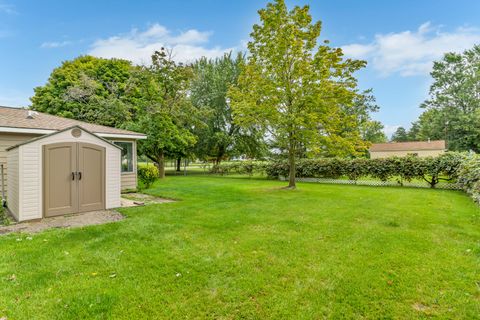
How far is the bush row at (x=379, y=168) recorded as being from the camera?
428 inches

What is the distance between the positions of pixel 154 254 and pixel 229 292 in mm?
1564

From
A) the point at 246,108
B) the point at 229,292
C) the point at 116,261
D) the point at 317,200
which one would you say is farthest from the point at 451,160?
the point at 116,261

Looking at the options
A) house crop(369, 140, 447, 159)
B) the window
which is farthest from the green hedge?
house crop(369, 140, 447, 159)

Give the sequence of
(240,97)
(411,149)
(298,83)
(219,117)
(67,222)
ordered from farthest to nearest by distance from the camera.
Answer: (411,149)
(219,117)
(240,97)
(298,83)
(67,222)

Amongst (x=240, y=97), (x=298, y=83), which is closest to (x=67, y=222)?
(x=240, y=97)

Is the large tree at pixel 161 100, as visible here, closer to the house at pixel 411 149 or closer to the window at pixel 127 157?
the window at pixel 127 157

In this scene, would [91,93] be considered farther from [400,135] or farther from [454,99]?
[400,135]

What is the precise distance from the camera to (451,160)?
1061 cm

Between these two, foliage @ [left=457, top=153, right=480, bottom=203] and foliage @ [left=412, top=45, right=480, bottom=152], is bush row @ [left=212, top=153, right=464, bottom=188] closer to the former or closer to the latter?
foliage @ [left=457, top=153, right=480, bottom=203]

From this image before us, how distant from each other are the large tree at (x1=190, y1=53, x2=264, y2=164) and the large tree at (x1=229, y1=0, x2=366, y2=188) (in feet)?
34.5

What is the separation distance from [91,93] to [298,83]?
14613 millimetres

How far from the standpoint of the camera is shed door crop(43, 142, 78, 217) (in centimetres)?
578

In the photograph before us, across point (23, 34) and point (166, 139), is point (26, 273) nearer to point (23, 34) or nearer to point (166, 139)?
point (166, 139)

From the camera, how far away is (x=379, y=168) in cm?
1252
